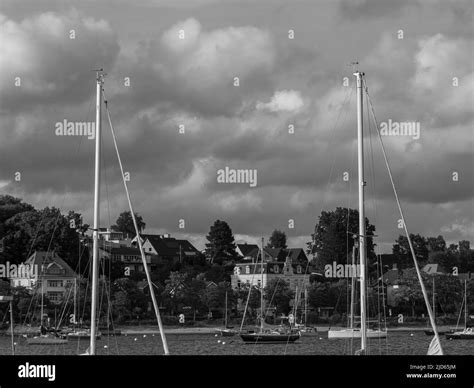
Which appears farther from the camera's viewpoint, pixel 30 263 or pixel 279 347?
pixel 30 263

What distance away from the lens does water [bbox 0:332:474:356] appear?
307 feet

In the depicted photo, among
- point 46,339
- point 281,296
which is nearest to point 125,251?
point 281,296

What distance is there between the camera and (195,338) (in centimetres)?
12625

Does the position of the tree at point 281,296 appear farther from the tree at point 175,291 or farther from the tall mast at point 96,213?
the tall mast at point 96,213

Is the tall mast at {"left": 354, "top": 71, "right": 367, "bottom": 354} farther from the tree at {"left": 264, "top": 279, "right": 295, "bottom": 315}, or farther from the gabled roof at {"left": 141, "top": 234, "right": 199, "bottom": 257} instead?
the gabled roof at {"left": 141, "top": 234, "right": 199, "bottom": 257}

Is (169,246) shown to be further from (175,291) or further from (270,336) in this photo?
(270,336)

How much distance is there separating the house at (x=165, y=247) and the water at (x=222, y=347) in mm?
57784

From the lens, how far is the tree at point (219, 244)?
186750mm

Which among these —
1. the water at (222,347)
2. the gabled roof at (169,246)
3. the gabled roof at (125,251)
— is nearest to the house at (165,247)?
the gabled roof at (169,246)

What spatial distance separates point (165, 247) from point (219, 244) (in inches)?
410

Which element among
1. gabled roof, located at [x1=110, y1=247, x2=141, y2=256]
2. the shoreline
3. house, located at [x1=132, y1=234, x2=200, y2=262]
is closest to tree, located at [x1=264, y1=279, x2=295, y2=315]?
the shoreline
